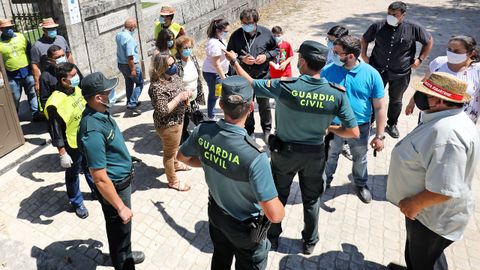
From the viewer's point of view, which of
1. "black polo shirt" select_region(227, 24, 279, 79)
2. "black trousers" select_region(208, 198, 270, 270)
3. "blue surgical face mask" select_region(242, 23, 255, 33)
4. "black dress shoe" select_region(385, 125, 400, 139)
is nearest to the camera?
"black trousers" select_region(208, 198, 270, 270)

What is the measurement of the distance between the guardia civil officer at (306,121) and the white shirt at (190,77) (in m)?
1.93

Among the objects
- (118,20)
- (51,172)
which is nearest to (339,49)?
(51,172)

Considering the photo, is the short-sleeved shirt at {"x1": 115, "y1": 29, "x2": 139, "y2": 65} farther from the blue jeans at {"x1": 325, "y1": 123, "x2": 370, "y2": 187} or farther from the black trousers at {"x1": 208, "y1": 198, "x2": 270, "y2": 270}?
the black trousers at {"x1": 208, "y1": 198, "x2": 270, "y2": 270}

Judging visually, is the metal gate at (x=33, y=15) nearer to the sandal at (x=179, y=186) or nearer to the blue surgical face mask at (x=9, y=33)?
the blue surgical face mask at (x=9, y=33)

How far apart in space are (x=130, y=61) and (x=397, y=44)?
4.43 m

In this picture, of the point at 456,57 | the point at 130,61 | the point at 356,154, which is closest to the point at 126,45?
the point at 130,61

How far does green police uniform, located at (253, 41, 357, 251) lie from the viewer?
133 inches

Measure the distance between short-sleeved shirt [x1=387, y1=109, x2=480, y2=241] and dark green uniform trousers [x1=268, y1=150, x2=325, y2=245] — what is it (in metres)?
0.72

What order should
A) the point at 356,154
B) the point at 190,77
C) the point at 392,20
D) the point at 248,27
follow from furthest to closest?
the point at 392,20 < the point at 248,27 < the point at 190,77 < the point at 356,154

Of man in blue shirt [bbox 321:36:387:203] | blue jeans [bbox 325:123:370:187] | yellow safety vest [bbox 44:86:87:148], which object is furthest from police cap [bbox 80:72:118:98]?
blue jeans [bbox 325:123:370:187]

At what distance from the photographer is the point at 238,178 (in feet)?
8.58

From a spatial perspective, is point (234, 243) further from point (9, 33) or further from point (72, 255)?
point (9, 33)

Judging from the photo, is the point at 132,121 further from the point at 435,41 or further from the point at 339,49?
the point at 435,41

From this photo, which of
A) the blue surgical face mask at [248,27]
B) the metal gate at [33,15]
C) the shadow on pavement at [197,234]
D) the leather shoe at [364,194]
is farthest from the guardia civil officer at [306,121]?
the metal gate at [33,15]
